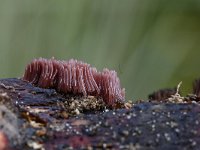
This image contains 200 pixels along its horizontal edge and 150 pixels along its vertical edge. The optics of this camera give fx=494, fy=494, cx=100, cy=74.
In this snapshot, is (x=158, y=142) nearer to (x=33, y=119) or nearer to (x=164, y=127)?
(x=164, y=127)

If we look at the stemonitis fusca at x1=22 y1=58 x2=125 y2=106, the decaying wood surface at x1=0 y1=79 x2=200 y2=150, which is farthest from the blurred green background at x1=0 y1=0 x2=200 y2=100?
the decaying wood surface at x1=0 y1=79 x2=200 y2=150

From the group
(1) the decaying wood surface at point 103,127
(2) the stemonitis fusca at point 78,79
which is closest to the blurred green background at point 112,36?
(2) the stemonitis fusca at point 78,79

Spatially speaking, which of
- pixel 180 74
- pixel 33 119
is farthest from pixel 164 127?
pixel 180 74

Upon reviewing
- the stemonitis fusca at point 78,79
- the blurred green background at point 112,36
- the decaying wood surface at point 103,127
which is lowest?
the decaying wood surface at point 103,127

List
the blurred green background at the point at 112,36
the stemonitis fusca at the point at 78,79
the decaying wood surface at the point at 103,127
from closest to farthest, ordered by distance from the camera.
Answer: the decaying wood surface at the point at 103,127 < the stemonitis fusca at the point at 78,79 < the blurred green background at the point at 112,36

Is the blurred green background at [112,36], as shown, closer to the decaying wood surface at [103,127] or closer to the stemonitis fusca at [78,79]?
the stemonitis fusca at [78,79]

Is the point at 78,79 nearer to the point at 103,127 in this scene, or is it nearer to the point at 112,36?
the point at 103,127

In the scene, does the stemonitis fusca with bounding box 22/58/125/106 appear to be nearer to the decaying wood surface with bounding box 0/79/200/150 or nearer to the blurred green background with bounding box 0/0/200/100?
the decaying wood surface with bounding box 0/79/200/150

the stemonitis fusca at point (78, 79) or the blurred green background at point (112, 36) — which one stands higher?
the blurred green background at point (112, 36)
